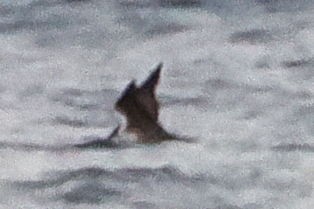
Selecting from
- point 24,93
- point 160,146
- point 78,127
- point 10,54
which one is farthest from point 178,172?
point 10,54

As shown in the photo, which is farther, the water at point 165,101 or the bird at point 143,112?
the bird at point 143,112

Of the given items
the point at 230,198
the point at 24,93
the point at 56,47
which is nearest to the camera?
the point at 230,198

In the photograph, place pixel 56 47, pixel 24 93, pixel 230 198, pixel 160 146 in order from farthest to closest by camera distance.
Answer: pixel 56 47
pixel 24 93
pixel 160 146
pixel 230 198

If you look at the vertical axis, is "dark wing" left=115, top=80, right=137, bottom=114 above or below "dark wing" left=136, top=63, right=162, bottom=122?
below

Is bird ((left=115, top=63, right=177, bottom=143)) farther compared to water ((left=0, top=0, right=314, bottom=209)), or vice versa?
bird ((left=115, top=63, right=177, bottom=143))

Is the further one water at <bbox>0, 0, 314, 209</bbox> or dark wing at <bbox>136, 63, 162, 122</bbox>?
dark wing at <bbox>136, 63, 162, 122</bbox>

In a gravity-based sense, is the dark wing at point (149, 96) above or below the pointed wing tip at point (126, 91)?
above

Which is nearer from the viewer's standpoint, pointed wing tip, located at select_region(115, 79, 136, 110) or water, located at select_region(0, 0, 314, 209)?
water, located at select_region(0, 0, 314, 209)

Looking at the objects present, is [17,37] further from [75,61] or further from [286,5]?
[286,5]
